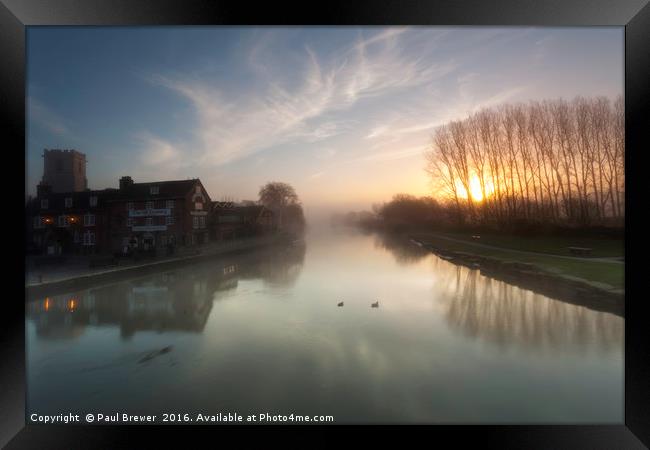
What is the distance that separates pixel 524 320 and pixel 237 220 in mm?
14290

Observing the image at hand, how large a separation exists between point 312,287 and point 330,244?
9.98 m

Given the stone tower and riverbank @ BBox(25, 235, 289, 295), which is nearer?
the stone tower

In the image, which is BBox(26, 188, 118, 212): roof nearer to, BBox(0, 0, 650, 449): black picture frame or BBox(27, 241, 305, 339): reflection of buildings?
BBox(27, 241, 305, 339): reflection of buildings

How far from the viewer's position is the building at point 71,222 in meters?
9.80

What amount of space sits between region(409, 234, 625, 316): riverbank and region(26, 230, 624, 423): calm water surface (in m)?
0.83

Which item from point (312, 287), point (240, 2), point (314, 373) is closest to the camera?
point (240, 2)

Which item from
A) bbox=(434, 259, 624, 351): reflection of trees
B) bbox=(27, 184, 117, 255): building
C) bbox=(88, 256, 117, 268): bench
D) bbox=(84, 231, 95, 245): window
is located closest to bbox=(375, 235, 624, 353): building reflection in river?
bbox=(434, 259, 624, 351): reflection of trees

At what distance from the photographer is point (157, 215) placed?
14.1 meters

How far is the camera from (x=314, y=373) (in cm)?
558

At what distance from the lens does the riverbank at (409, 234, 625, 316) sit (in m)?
9.09

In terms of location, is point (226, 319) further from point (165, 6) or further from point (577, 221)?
point (577, 221)

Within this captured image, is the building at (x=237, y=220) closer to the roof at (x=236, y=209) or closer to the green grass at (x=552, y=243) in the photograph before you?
the roof at (x=236, y=209)

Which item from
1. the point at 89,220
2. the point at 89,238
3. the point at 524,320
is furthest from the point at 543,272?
the point at 89,238

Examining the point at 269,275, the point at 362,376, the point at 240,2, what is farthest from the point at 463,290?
the point at 240,2
